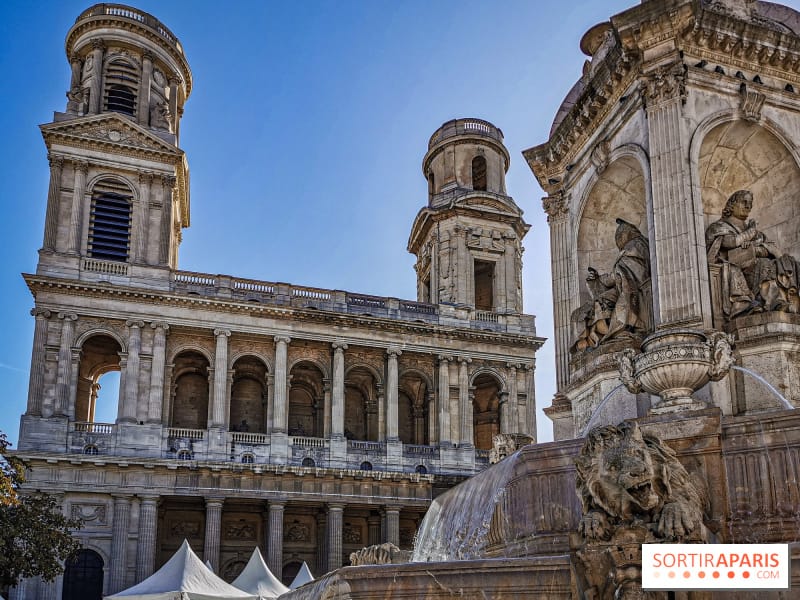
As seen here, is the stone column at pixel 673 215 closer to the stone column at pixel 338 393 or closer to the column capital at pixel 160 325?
the column capital at pixel 160 325

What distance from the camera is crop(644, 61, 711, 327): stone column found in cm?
821

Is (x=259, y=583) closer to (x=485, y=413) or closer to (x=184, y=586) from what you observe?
(x=184, y=586)

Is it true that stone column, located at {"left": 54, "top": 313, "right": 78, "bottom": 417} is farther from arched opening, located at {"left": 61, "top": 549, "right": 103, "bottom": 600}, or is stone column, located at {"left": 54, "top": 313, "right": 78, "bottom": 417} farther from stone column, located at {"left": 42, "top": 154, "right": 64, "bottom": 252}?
arched opening, located at {"left": 61, "top": 549, "right": 103, "bottom": 600}

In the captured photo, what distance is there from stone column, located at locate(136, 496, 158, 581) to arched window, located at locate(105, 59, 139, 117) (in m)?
16.9

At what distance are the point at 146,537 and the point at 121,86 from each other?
19.4 meters

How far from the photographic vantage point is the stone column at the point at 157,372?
111 feet

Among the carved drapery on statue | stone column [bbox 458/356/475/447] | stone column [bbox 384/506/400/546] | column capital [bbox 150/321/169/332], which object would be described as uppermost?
column capital [bbox 150/321/169/332]

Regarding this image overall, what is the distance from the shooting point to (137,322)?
34.2 m

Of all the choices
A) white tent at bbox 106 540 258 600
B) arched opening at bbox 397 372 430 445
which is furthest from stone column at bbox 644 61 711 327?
arched opening at bbox 397 372 430 445

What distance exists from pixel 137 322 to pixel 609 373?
28108 mm

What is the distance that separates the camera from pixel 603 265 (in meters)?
10.6

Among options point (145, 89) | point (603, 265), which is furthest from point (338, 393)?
point (603, 265)

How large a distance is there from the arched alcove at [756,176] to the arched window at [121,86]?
109 ft

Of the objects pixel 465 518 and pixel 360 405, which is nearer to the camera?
pixel 465 518
